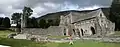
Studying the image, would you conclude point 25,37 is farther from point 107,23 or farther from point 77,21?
point 107,23

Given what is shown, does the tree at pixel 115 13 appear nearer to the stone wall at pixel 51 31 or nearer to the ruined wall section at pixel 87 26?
the ruined wall section at pixel 87 26

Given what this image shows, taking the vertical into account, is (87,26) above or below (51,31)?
above

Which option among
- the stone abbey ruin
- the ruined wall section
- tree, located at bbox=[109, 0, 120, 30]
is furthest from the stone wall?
tree, located at bbox=[109, 0, 120, 30]

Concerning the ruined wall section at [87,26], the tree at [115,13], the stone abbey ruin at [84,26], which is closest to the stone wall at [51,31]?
the stone abbey ruin at [84,26]

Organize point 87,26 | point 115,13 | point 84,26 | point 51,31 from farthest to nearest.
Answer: point 115,13
point 51,31
point 84,26
point 87,26

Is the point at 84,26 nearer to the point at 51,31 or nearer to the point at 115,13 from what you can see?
the point at 51,31

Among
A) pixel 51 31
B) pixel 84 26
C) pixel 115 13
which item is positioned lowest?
pixel 51 31

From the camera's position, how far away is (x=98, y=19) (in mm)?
90312

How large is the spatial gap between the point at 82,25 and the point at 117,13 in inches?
858

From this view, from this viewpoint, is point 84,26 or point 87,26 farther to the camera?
point 84,26

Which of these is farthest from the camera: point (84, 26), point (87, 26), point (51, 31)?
point (51, 31)

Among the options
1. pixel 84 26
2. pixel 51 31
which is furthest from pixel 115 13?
pixel 51 31

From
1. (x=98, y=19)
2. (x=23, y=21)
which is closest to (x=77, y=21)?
(x=98, y=19)

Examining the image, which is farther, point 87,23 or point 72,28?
point 72,28
